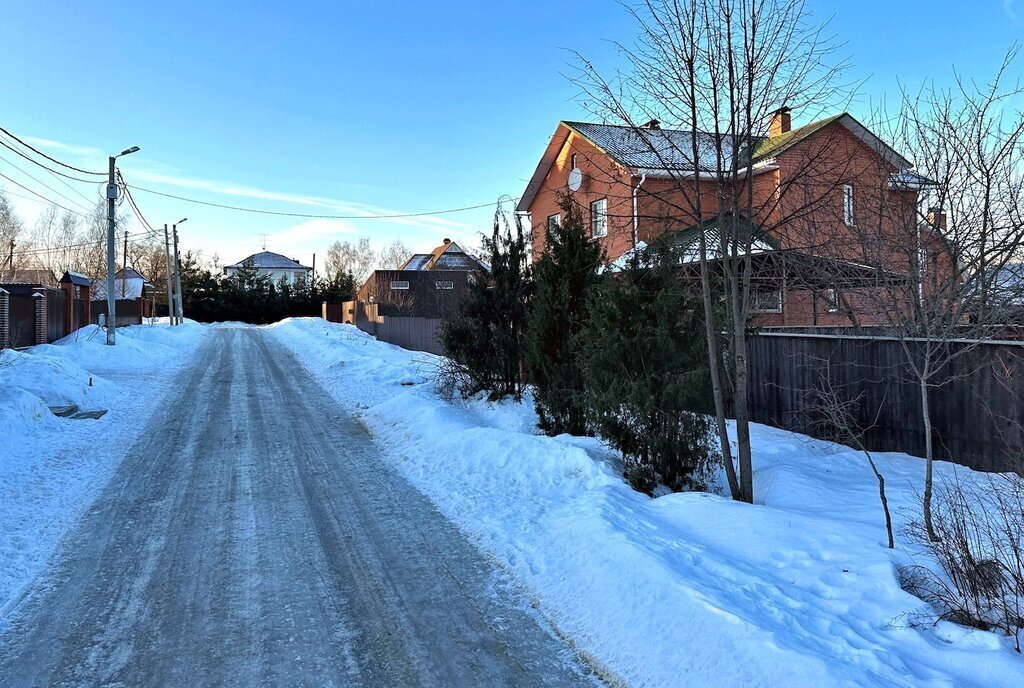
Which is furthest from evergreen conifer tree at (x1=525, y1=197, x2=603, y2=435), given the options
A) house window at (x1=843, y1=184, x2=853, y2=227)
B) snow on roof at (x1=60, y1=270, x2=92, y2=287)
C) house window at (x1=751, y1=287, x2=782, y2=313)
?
snow on roof at (x1=60, y1=270, x2=92, y2=287)

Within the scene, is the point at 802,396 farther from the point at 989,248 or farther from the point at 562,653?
the point at 562,653

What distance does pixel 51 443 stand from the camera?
8.81 metres

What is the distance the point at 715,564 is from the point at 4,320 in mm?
21464

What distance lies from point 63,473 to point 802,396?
9.62 meters

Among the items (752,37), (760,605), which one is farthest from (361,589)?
(752,37)

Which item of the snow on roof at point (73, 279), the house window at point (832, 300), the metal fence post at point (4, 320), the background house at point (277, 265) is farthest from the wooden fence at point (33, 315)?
the background house at point (277, 265)

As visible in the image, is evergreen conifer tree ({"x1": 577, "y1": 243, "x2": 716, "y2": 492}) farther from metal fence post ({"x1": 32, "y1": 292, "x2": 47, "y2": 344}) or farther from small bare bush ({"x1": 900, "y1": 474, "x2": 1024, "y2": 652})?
metal fence post ({"x1": 32, "y1": 292, "x2": 47, "y2": 344})

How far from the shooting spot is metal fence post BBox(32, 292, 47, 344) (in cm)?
2241

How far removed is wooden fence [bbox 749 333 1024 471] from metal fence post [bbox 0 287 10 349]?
19835 millimetres

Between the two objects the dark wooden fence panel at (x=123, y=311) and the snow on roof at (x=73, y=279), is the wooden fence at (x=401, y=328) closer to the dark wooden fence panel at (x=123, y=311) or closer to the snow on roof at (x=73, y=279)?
the dark wooden fence panel at (x=123, y=311)

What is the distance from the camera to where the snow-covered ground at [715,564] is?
11.0ft

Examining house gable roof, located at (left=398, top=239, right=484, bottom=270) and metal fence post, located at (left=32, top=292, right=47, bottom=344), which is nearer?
metal fence post, located at (left=32, top=292, right=47, bottom=344)

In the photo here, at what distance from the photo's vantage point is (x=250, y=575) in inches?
187

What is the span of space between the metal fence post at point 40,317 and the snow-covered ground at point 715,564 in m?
19.8
